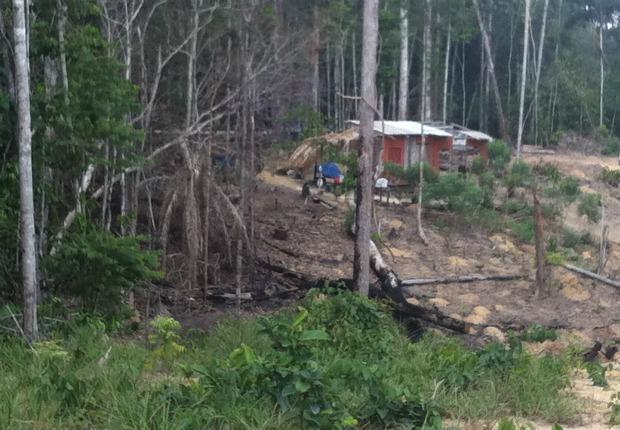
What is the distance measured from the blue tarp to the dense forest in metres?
1.68

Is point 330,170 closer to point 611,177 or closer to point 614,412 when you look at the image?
point 611,177

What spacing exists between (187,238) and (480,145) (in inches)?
1025

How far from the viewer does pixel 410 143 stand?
3191 cm

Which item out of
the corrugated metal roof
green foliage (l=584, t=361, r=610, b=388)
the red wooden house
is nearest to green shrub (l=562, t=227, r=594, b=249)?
the red wooden house

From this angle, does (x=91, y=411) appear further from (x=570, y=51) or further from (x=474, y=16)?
(x=570, y=51)

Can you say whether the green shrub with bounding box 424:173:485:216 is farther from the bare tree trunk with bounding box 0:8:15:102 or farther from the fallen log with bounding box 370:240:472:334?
the bare tree trunk with bounding box 0:8:15:102

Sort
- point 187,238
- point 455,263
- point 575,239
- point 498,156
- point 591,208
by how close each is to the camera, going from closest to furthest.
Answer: point 187,238 → point 455,263 → point 575,239 → point 591,208 → point 498,156

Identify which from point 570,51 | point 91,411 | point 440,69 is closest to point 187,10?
point 91,411

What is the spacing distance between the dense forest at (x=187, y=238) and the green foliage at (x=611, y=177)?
940 cm

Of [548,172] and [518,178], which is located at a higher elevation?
[518,178]

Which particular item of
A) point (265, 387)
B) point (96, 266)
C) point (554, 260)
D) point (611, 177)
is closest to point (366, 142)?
point (96, 266)

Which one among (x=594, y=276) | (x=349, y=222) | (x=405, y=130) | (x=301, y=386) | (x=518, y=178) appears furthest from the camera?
(x=405, y=130)

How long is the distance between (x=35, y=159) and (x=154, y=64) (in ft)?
20.1

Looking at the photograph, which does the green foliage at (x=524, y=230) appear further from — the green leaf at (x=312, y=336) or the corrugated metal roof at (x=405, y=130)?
the green leaf at (x=312, y=336)
